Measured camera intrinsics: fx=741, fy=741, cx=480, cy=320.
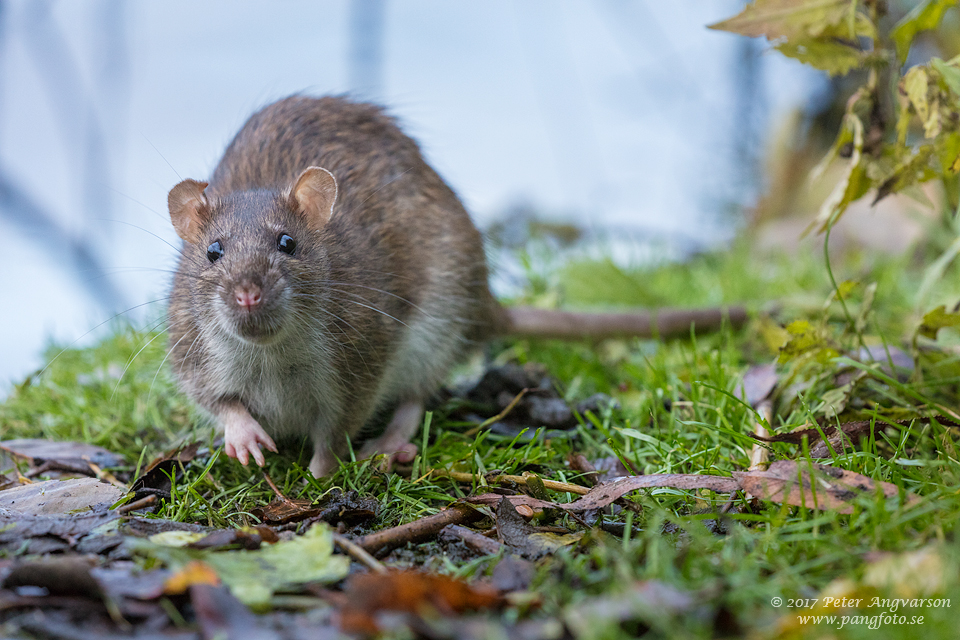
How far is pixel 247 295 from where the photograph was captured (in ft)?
9.11

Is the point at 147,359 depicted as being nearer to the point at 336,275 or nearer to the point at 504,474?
the point at 336,275

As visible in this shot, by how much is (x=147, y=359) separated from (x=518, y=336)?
239 centimetres

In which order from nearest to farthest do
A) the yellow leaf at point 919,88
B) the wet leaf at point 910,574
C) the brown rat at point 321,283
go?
the wet leaf at point 910,574 → the yellow leaf at point 919,88 → the brown rat at point 321,283

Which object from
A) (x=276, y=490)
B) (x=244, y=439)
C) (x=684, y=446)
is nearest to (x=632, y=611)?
(x=684, y=446)

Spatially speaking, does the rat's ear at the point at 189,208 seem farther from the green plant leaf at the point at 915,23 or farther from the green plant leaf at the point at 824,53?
the green plant leaf at the point at 915,23

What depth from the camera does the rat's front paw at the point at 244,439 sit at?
9.92ft

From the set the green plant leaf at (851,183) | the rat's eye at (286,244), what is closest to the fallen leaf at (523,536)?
the rat's eye at (286,244)

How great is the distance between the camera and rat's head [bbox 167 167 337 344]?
2.85 meters

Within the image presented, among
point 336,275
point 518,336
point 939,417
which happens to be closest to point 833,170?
point 518,336

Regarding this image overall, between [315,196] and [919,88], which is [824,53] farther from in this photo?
[315,196]

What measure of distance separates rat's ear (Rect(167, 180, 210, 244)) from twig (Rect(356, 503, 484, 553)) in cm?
163

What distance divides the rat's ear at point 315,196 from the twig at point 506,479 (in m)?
1.24

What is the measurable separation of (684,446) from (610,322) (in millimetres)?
1694

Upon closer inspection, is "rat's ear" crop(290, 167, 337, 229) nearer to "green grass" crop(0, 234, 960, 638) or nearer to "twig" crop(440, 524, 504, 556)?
"green grass" crop(0, 234, 960, 638)
